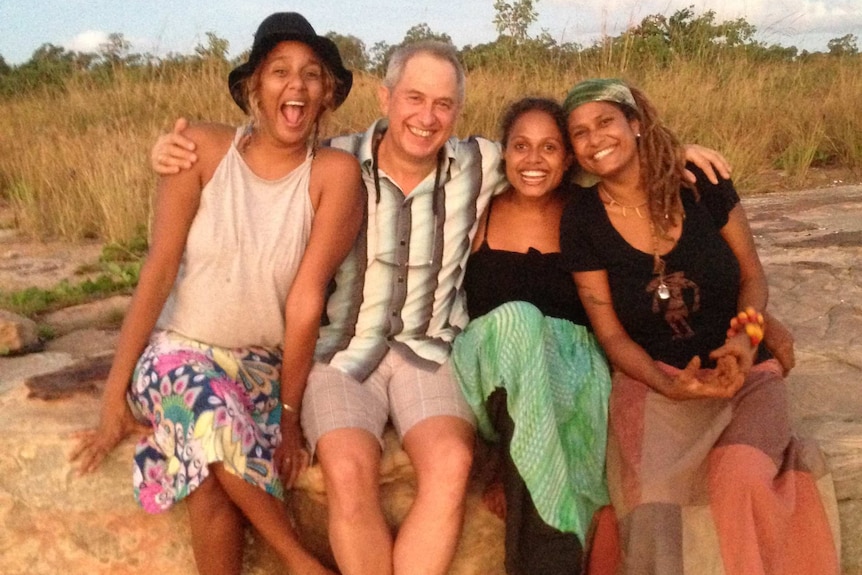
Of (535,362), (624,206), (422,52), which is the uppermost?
(422,52)

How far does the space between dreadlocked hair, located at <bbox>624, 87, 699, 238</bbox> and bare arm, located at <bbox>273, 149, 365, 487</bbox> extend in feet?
3.09

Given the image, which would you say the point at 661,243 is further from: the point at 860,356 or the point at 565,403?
the point at 860,356

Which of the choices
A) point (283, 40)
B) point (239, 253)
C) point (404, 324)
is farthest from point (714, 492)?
point (283, 40)

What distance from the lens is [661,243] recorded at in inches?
101

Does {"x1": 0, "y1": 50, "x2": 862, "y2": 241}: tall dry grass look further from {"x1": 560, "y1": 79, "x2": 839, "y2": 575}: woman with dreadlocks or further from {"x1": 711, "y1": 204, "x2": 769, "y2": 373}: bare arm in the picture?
{"x1": 711, "y1": 204, "x2": 769, "y2": 373}: bare arm

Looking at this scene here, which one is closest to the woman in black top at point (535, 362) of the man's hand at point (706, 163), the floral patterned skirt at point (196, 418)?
the man's hand at point (706, 163)

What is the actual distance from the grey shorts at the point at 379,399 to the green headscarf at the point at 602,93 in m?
0.95

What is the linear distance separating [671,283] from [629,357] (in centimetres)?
29

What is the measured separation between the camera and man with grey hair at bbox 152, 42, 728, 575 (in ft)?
7.19

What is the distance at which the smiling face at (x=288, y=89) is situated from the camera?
7.82 feet

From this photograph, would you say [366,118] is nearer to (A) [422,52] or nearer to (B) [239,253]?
(A) [422,52]

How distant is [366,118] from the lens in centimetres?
684

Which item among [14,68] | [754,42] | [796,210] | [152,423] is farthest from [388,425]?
[14,68]

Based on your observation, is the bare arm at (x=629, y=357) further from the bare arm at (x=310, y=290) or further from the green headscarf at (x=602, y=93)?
the bare arm at (x=310, y=290)
